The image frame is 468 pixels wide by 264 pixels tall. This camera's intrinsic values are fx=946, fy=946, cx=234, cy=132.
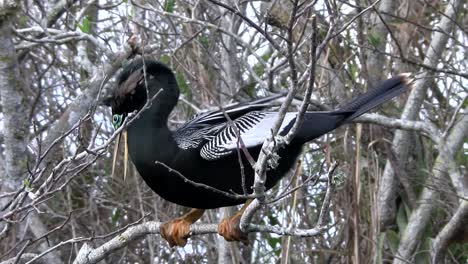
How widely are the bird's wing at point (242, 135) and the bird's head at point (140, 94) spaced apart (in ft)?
0.83

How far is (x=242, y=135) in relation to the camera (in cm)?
370

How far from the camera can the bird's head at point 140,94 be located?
380 centimetres

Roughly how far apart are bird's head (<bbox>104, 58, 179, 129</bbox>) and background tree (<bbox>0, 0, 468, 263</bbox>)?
422mm

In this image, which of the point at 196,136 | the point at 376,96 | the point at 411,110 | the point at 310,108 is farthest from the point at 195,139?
the point at 411,110

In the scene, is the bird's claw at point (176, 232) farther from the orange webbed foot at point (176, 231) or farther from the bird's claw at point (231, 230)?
the bird's claw at point (231, 230)

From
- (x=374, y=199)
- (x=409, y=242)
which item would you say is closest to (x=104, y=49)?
(x=374, y=199)

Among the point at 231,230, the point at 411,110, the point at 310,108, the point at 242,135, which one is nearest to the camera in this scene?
the point at 231,230

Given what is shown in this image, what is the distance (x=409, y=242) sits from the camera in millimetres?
4902

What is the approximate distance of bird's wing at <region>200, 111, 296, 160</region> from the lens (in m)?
3.62

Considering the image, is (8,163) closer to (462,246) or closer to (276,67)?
(276,67)

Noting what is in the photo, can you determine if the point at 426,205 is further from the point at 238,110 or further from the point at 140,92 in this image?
the point at 140,92

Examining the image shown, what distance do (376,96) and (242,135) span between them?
0.66 metres

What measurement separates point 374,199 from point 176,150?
148 cm

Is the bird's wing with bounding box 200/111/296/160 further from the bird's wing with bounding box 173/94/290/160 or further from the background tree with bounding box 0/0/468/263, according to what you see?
the background tree with bounding box 0/0/468/263
